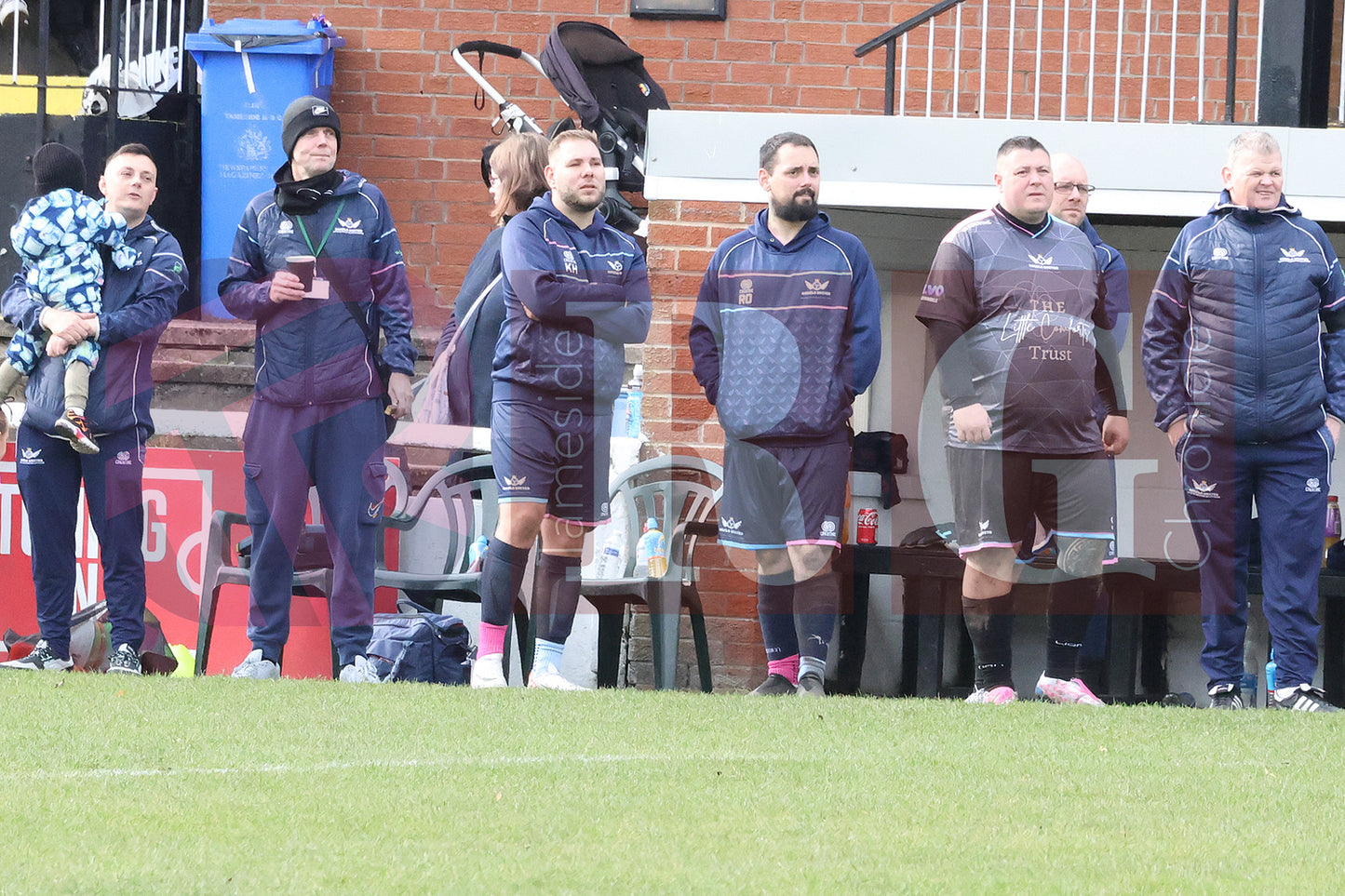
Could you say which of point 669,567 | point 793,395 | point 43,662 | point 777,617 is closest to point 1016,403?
point 793,395

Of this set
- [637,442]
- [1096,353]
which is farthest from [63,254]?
[1096,353]

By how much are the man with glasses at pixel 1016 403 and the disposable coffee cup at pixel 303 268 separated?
7.10 feet

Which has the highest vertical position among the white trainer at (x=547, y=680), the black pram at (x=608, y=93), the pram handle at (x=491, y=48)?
the pram handle at (x=491, y=48)

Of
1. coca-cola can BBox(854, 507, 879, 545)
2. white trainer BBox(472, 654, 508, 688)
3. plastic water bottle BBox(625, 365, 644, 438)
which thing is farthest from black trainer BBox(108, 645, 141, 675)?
coca-cola can BBox(854, 507, 879, 545)

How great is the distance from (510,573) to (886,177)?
7.95 ft

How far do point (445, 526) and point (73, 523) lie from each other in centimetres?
160

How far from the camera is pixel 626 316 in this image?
6367 millimetres

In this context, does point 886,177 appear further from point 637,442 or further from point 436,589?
point 436,589

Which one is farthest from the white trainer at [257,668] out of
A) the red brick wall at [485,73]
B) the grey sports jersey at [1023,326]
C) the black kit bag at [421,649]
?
the red brick wall at [485,73]

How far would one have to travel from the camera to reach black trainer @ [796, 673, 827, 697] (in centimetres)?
626

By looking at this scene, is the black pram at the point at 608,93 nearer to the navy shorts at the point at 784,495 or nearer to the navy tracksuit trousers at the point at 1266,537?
the navy shorts at the point at 784,495

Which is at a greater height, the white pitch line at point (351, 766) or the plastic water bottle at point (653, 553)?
the plastic water bottle at point (653, 553)

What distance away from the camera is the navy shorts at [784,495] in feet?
20.8

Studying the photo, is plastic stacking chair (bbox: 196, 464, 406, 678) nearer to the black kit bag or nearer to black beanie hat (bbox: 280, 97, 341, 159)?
the black kit bag
